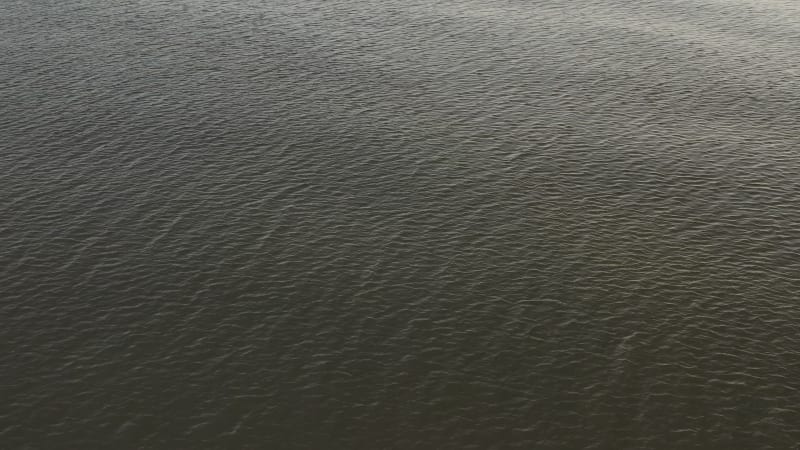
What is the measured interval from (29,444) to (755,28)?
495ft

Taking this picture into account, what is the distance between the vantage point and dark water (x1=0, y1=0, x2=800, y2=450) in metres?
69.9

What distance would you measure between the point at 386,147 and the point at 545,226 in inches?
1166

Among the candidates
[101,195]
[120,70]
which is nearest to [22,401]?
[101,195]

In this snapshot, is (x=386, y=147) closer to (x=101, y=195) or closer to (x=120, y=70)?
(x=101, y=195)

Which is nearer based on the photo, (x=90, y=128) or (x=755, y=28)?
(x=90, y=128)

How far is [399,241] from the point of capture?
95.1 metres

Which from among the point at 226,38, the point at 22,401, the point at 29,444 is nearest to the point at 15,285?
the point at 22,401

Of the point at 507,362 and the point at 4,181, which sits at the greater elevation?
the point at 4,181

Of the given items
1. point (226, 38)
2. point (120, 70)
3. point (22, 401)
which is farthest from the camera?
point (226, 38)

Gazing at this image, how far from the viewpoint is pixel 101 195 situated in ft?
340

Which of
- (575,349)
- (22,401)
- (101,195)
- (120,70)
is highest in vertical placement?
(120,70)

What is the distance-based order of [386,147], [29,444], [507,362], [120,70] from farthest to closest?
[120,70] < [386,147] < [507,362] < [29,444]

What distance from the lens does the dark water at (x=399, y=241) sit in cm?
6994

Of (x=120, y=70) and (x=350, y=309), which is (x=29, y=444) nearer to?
(x=350, y=309)
